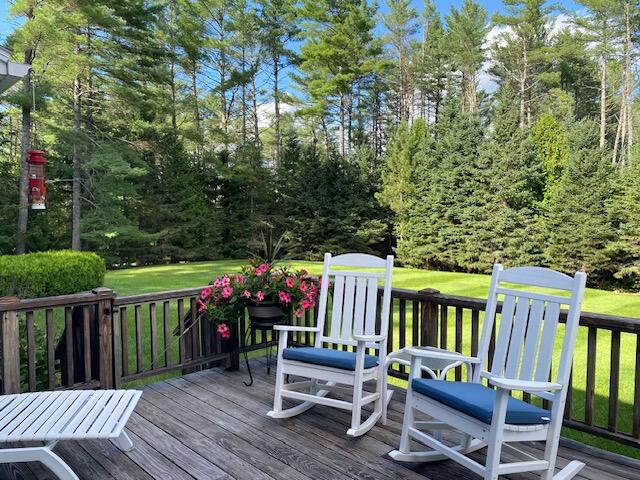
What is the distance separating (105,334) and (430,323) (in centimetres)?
235

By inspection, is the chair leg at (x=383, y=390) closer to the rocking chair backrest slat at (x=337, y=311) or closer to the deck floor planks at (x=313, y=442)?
the deck floor planks at (x=313, y=442)

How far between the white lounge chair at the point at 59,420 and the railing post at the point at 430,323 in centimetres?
201

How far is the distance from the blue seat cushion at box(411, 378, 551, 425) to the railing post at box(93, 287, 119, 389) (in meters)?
2.17

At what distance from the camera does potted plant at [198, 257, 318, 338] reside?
12.0 ft

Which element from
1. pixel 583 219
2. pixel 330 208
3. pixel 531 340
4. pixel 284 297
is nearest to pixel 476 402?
pixel 531 340

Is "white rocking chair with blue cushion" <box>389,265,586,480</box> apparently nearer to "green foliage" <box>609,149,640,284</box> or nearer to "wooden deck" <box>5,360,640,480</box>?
"wooden deck" <box>5,360,640,480</box>

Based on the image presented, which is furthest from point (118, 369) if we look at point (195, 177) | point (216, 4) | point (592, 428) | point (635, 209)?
point (216, 4)

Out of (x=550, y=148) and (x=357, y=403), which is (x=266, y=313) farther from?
(x=550, y=148)

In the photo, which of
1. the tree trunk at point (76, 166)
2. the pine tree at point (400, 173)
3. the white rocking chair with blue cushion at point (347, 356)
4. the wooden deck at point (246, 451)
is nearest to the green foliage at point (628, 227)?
the pine tree at point (400, 173)

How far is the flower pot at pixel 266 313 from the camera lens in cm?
367

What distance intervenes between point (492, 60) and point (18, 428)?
22.8 meters

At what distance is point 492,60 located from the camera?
826 inches

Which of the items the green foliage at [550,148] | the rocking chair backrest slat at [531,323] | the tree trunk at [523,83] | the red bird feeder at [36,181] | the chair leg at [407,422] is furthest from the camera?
the tree trunk at [523,83]

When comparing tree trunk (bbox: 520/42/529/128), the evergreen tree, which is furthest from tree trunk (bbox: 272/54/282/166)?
tree trunk (bbox: 520/42/529/128)
